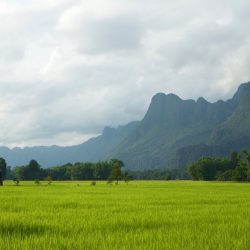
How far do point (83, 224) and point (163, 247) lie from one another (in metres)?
4.24

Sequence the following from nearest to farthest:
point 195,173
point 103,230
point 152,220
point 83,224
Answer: point 103,230
point 83,224
point 152,220
point 195,173

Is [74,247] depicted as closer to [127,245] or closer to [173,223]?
[127,245]

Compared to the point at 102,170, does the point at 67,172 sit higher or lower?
lower

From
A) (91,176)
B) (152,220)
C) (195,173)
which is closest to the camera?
(152,220)

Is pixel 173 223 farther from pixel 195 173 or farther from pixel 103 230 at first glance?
pixel 195 173

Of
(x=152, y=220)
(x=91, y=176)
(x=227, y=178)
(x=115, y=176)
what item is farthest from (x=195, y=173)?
(x=152, y=220)

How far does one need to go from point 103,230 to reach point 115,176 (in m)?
87.3

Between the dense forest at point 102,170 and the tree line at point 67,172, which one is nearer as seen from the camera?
the dense forest at point 102,170

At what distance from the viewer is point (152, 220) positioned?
13.4m

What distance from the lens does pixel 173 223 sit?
42.4 ft

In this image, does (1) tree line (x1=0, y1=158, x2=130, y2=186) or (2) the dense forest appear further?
(1) tree line (x1=0, y1=158, x2=130, y2=186)

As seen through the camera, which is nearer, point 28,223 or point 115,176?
point 28,223

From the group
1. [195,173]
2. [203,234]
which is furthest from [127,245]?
[195,173]

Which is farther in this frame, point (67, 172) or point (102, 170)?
point (67, 172)
